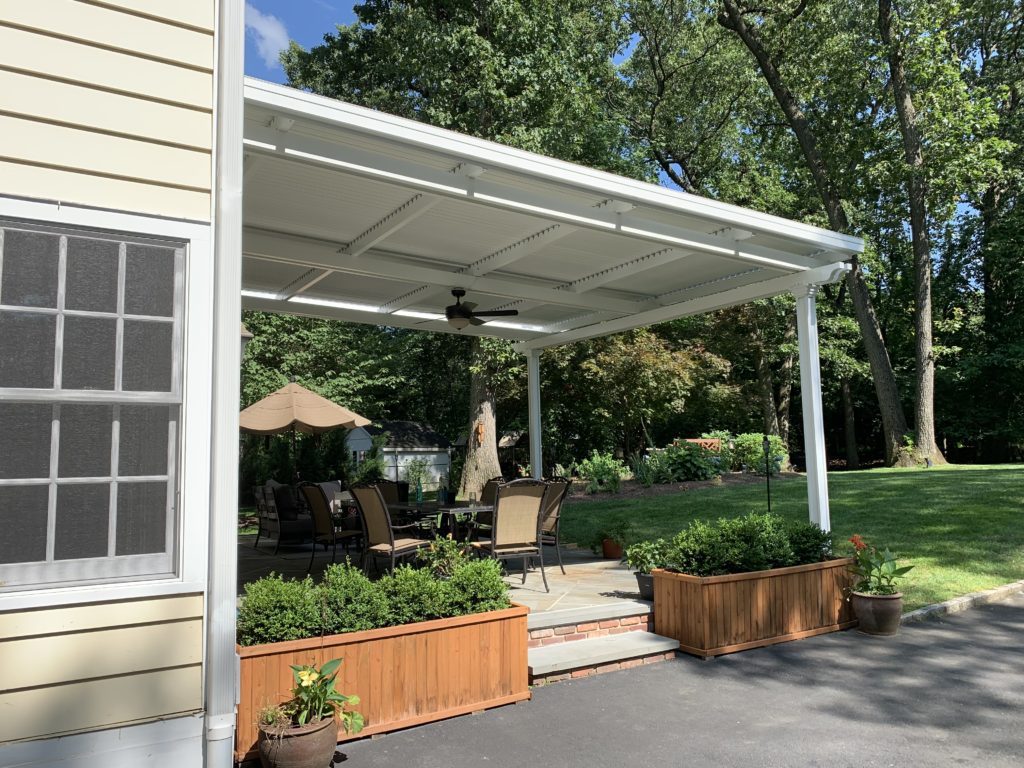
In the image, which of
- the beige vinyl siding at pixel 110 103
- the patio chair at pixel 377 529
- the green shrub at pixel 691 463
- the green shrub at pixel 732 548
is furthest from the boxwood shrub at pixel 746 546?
the green shrub at pixel 691 463

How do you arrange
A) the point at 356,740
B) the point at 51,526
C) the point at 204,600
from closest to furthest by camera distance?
the point at 51,526 < the point at 204,600 < the point at 356,740

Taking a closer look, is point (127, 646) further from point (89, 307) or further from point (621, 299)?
point (621, 299)

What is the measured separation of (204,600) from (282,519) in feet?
19.3

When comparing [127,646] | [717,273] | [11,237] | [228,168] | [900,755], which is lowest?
[900,755]

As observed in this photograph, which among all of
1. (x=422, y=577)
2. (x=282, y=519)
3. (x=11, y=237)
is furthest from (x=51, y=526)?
(x=282, y=519)

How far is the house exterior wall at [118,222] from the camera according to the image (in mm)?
2762

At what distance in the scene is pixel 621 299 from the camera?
8.52 metres

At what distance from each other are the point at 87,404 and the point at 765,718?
3.62 metres

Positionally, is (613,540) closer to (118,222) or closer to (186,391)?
(186,391)

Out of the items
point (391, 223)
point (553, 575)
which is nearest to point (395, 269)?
point (391, 223)

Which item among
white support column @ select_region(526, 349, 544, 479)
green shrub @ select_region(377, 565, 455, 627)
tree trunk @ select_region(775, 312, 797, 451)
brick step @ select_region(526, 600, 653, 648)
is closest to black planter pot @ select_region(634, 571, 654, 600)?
brick step @ select_region(526, 600, 653, 648)

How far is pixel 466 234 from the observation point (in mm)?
6129

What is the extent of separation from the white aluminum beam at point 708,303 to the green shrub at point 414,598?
4393mm

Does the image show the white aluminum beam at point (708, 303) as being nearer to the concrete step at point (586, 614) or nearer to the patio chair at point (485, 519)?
the patio chair at point (485, 519)
